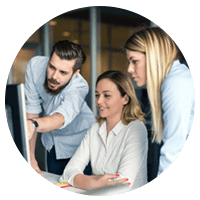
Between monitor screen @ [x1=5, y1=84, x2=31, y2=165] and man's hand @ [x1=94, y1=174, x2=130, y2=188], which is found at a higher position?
monitor screen @ [x1=5, y1=84, x2=31, y2=165]

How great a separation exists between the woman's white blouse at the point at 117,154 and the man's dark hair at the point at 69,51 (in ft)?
2.11

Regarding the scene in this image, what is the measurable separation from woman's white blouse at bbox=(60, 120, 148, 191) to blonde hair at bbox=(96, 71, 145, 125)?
0.17 feet

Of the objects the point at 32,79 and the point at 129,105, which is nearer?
the point at 129,105

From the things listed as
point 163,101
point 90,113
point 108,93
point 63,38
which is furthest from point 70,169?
A: point 63,38

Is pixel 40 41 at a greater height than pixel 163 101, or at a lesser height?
greater

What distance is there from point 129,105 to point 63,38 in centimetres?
84

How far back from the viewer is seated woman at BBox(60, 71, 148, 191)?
2393mm

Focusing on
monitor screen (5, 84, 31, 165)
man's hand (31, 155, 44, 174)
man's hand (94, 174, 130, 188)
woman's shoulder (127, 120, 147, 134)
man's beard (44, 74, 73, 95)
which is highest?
man's beard (44, 74, 73, 95)

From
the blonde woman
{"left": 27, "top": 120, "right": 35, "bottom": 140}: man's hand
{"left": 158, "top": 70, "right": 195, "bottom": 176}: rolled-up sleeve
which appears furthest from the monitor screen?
{"left": 158, "top": 70, "right": 195, "bottom": 176}: rolled-up sleeve

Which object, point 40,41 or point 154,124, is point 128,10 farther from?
point 154,124

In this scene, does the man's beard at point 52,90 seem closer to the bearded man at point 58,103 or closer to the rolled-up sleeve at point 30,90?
the bearded man at point 58,103

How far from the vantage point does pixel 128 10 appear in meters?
2.57

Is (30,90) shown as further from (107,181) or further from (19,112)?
(107,181)

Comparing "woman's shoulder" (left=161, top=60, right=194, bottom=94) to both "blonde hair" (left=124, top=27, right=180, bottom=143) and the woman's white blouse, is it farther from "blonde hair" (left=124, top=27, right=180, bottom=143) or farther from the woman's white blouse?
the woman's white blouse
